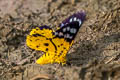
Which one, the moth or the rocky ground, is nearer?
the rocky ground

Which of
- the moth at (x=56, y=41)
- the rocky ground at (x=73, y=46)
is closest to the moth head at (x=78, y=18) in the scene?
the moth at (x=56, y=41)

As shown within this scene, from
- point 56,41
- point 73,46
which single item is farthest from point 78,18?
point 73,46

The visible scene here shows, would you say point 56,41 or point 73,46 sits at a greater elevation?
point 56,41

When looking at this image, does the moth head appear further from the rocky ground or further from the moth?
the rocky ground

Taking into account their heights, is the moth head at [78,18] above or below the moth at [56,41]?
Result: above

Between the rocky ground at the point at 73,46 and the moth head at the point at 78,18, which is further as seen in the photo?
the moth head at the point at 78,18

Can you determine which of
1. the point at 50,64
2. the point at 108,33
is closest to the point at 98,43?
the point at 108,33

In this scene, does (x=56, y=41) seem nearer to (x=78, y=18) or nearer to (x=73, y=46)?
(x=78, y=18)

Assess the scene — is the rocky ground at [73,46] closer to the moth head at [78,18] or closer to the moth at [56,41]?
the moth at [56,41]

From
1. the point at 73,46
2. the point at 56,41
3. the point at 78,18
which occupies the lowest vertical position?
the point at 73,46

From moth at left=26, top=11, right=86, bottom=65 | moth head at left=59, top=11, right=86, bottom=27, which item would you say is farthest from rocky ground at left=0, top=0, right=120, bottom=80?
moth head at left=59, top=11, right=86, bottom=27
